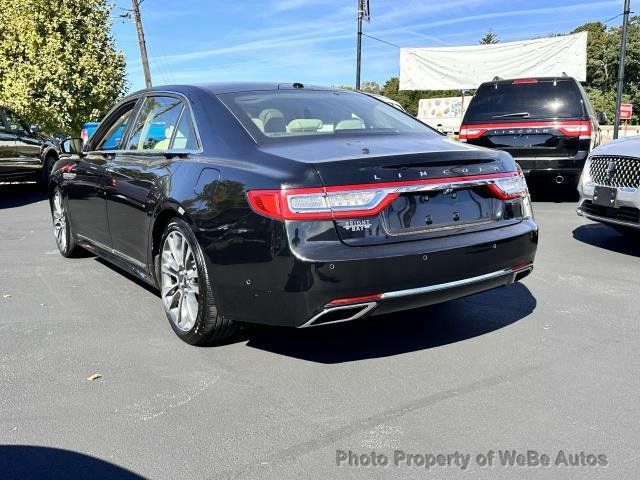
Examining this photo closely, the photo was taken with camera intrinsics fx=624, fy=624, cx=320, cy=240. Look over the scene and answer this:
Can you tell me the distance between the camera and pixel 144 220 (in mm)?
4156

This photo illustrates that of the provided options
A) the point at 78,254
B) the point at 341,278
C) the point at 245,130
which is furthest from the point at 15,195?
the point at 341,278

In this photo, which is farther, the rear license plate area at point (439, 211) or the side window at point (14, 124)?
the side window at point (14, 124)

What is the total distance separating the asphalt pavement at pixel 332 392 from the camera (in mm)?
A: 2537

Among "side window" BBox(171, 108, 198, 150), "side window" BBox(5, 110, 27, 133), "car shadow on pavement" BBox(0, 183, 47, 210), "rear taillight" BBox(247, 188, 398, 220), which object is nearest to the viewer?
"rear taillight" BBox(247, 188, 398, 220)

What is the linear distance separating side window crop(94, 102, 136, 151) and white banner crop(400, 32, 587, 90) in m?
16.3

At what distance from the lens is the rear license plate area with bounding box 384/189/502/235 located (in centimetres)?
314

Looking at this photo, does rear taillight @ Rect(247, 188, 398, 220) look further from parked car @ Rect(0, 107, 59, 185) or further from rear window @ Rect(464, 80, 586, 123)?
parked car @ Rect(0, 107, 59, 185)

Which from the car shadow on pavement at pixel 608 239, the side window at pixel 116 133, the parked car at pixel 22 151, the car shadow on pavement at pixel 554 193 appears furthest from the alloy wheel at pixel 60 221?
the car shadow on pavement at pixel 554 193

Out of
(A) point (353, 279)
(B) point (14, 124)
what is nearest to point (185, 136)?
(A) point (353, 279)

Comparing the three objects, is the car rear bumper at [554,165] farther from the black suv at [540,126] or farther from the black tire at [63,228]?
the black tire at [63,228]

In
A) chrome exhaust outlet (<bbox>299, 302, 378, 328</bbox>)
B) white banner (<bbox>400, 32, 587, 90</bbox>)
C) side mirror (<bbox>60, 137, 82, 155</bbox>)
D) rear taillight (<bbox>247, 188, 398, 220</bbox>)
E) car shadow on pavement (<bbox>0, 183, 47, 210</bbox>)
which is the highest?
white banner (<bbox>400, 32, 587, 90</bbox>)

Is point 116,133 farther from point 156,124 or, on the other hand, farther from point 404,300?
point 404,300

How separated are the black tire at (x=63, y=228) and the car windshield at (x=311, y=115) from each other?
2.90m

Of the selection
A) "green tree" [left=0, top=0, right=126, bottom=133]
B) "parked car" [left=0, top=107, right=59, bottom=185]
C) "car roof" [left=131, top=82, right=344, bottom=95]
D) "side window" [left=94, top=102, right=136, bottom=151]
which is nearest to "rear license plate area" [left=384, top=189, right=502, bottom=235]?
"car roof" [left=131, top=82, right=344, bottom=95]
